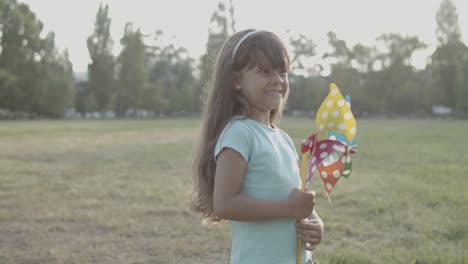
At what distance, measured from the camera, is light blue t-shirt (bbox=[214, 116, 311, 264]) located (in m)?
1.64

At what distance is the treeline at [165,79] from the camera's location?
46125 millimetres

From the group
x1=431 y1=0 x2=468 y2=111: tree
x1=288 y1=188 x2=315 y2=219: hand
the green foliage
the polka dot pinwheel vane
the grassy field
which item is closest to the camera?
x1=288 y1=188 x2=315 y2=219: hand

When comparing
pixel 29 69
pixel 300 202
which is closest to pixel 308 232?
pixel 300 202

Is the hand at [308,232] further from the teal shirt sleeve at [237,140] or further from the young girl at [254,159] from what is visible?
the teal shirt sleeve at [237,140]

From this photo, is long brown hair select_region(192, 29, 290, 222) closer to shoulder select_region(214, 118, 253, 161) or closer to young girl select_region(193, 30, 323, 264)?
young girl select_region(193, 30, 323, 264)

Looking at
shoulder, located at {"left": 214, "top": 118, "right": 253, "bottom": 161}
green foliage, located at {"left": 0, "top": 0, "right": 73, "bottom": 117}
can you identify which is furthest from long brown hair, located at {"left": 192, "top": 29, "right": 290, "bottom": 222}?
green foliage, located at {"left": 0, "top": 0, "right": 73, "bottom": 117}

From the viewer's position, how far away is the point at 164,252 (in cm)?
386

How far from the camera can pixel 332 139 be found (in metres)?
1.69

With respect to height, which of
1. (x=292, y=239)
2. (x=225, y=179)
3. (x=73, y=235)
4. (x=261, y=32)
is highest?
(x=261, y=32)

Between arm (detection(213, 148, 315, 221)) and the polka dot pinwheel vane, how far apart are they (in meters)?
0.14

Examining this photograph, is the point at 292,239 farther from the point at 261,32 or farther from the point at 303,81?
the point at 303,81

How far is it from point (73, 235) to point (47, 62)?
159ft

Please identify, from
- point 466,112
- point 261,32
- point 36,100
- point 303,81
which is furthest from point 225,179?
point 303,81

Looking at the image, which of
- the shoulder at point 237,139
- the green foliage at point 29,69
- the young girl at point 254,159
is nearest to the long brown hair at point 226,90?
the young girl at point 254,159
